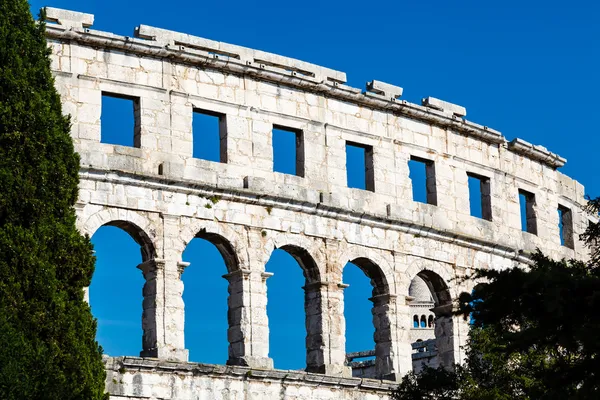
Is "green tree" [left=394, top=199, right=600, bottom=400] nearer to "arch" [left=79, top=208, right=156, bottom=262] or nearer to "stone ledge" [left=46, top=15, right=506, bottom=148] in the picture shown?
"arch" [left=79, top=208, right=156, bottom=262]

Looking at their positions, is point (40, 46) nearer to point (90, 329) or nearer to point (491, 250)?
point (90, 329)

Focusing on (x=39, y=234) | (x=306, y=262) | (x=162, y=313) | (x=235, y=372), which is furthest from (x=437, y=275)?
(x=39, y=234)

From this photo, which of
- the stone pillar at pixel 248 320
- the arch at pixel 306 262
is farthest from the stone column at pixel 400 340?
the stone pillar at pixel 248 320

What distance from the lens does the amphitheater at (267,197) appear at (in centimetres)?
2814

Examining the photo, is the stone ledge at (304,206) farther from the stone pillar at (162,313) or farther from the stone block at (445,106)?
A: the stone block at (445,106)

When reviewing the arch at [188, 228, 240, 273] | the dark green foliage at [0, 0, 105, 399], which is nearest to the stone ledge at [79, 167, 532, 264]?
the arch at [188, 228, 240, 273]

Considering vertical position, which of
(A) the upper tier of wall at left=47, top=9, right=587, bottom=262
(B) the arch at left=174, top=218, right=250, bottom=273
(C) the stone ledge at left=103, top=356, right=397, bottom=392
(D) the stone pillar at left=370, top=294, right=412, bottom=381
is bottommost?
(C) the stone ledge at left=103, top=356, right=397, bottom=392

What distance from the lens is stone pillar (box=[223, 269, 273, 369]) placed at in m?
28.9

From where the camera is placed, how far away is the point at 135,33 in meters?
29.4

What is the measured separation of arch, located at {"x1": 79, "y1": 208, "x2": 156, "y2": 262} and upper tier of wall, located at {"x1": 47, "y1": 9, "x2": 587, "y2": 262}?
807 mm

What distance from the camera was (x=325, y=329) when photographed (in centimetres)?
3002

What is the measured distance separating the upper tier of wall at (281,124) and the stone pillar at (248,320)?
1.69 meters

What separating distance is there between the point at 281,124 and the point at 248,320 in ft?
14.3

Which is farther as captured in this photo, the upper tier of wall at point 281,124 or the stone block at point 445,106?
the stone block at point 445,106
